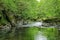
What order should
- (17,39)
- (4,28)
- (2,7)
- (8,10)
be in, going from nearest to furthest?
(17,39) < (4,28) < (2,7) < (8,10)

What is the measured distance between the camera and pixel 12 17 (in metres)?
47.3

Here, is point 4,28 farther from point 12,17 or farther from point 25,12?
point 25,12

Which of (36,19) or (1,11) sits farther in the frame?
(36,19)

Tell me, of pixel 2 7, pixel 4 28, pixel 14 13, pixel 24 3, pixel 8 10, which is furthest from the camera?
pixel 24 3

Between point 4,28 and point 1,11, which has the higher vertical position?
point 1,11

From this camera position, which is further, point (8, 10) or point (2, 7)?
point (8, 10)

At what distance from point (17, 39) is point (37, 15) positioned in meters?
62.1

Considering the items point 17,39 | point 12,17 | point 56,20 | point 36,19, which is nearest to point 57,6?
point 56,20

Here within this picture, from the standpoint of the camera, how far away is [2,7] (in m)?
41.5

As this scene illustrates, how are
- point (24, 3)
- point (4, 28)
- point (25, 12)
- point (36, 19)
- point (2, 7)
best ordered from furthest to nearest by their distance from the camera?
point (36, 19)
point (25, 12)
point (24, 3)
point (2, 7)
point (4, 28)

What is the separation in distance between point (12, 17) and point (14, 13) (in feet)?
9.25

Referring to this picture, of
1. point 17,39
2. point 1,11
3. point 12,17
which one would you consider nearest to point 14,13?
point 12,17

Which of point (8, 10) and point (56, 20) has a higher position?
point (8, 10)

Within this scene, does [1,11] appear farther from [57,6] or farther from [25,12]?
[25,12]
